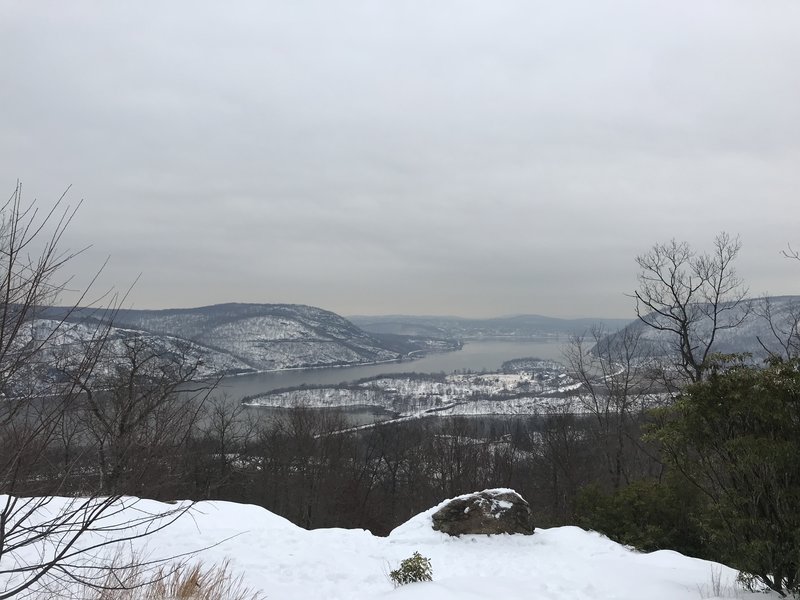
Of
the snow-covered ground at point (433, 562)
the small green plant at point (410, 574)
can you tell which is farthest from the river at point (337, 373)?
the small green plant at point (410, 574)

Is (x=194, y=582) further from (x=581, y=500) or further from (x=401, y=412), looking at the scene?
(x=401, y=412)

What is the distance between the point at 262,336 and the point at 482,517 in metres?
164

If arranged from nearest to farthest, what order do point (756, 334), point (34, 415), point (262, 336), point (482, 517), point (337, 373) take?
point (34, 415) → point (482, 517) → point (756, 334) → point (337, 373) → point (262, 336)

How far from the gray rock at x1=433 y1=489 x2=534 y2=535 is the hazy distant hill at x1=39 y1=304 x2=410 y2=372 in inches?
4718

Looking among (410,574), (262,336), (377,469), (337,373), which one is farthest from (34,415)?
(262,336)

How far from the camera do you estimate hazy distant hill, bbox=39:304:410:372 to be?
142625 millimetres

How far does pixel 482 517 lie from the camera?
32.9 feet

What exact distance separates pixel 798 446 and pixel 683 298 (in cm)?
1181

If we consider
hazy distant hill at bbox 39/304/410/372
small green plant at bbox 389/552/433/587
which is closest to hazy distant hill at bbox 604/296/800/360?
small green plant at bbox 389/552/433/587

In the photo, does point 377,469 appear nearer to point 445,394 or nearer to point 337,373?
point 445,394

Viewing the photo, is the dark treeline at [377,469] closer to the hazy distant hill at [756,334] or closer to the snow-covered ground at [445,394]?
the hazy distant hill at [756,334]

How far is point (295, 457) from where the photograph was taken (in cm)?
3322

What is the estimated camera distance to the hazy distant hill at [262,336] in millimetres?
142625

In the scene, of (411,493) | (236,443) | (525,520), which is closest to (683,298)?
(525,520)
